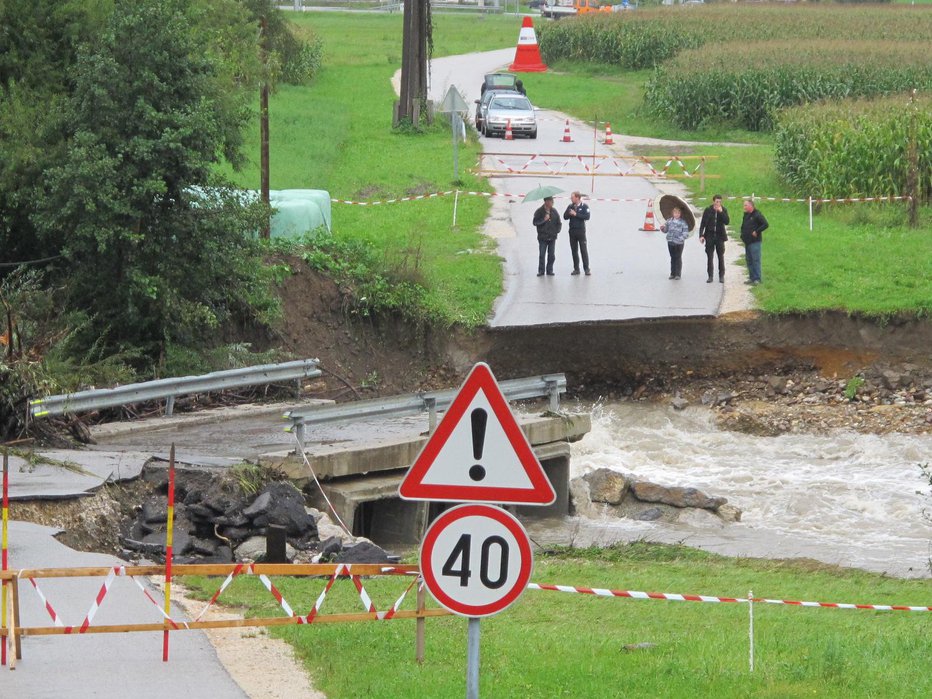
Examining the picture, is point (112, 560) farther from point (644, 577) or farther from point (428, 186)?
point (428, 186)

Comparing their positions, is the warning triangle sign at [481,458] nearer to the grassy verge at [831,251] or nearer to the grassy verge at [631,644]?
the grassy verge at [631,644]

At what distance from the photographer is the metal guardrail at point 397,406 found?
52.5 feet

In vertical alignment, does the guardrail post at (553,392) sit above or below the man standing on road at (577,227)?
below

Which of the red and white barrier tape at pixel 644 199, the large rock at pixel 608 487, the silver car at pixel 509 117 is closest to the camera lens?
the large rock at pixel 608 487

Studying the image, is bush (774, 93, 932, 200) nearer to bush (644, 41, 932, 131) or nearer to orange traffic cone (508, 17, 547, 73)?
bush (644, 41, 932, 131)

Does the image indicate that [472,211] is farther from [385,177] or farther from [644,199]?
[644,199]

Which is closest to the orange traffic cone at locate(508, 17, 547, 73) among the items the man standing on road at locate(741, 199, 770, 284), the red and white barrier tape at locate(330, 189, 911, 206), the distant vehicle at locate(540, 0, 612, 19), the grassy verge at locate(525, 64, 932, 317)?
the distant vehicle at locate(540, 0, 612, 19)

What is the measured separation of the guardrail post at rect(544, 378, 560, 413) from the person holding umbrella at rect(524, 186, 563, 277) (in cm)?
673

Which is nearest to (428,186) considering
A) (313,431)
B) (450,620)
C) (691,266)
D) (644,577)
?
(691,266)

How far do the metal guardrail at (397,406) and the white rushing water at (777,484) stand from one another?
1698mm

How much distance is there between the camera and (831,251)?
26.7 meters

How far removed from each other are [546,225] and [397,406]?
373 inches

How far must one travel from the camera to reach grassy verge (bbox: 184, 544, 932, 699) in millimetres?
8734

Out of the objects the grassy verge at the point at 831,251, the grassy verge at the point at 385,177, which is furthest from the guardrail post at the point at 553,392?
the grassy verge at the point at 831,251
